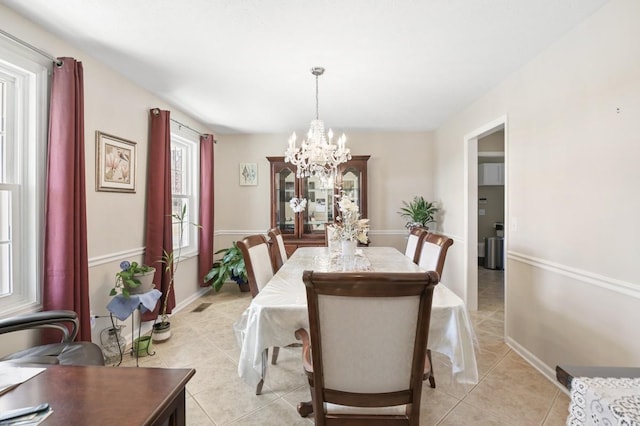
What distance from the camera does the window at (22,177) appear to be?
5.95 ft

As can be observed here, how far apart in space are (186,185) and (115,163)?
147 centimetres

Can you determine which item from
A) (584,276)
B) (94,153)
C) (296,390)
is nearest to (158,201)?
(94,153)

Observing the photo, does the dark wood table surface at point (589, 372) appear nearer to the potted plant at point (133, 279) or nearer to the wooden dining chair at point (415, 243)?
the wooden dining chair at point (415, 243)

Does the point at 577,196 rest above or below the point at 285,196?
below

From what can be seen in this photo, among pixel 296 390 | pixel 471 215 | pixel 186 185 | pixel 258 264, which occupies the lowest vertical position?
pixel 296 390

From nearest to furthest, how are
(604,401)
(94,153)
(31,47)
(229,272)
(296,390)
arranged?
(604,401), (31,47), (296,390), (94,153), (229,272)

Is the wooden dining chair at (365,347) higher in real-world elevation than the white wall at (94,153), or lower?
lower

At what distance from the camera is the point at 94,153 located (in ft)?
7.56

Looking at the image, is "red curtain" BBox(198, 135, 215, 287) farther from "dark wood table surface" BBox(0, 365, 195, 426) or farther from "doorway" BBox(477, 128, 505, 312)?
"doorway" BBox(477, 128, 505, 312)

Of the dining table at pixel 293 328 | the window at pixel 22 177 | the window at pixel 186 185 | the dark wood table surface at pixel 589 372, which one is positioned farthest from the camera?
the window at pixel 186 185

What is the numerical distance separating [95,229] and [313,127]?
202 cm

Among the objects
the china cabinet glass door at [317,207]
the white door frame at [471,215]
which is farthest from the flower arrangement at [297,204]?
the white door frame at [471,215]

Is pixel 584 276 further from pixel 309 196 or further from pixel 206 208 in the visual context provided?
pixel 206 208

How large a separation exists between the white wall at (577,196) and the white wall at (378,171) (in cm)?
197
